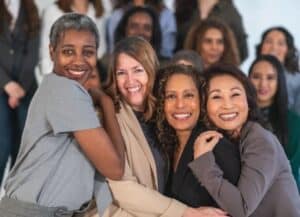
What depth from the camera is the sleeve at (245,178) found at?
6.13 ft

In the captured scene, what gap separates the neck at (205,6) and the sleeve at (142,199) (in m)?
1.76

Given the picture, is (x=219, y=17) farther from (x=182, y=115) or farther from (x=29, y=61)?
(x=182, y=115)

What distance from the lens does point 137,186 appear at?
6.53ft

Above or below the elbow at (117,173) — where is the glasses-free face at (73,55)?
above

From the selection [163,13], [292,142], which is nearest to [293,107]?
[292,142]

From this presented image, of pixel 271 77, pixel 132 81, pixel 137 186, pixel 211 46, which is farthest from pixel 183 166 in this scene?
pixel 211 46

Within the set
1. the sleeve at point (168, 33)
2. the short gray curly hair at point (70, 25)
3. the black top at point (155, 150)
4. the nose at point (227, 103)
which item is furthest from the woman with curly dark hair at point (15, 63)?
the nose at point (227, 103)

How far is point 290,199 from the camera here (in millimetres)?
1943

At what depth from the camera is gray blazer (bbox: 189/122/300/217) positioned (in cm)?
187

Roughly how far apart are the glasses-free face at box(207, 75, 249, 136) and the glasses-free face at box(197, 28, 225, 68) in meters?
1.14

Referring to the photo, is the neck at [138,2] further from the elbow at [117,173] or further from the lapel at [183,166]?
the elbow at [117,173]

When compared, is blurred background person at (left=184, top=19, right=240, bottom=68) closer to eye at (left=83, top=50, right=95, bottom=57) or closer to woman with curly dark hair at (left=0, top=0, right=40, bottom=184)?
woman with curly dark hair at (left=0, top=0, right=40, bottom=184)

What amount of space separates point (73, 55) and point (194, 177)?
1.80ft

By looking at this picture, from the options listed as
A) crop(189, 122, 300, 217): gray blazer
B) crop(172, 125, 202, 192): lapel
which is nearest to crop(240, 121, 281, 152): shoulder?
crop(189, 122, 300, 217): gray blazer
